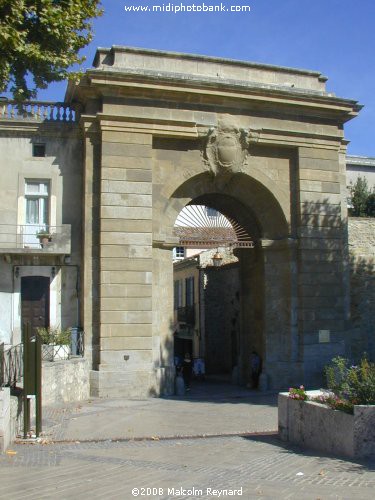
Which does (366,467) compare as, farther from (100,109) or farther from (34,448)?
(100,109)

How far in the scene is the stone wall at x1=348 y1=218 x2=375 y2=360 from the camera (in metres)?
20.4

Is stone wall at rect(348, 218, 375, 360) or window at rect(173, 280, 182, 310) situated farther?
window at rect(173, 280, 182, 310)

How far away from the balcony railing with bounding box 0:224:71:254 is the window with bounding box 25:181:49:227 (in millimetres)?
248

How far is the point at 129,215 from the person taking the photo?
17.0 meters

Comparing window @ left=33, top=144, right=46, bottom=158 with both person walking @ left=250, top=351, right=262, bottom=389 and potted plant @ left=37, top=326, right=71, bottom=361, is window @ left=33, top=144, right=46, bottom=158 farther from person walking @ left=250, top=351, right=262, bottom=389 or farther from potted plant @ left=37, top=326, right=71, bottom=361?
person walking @ left=250, top=351, right=262, bottom=389

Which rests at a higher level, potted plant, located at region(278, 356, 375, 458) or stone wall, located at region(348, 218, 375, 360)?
stone wall, located at region(348, 218, 375, 360)

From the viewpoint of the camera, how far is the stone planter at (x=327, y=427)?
8.26 meters

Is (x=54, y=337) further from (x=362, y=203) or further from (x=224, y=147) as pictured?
(x=362, y=203)

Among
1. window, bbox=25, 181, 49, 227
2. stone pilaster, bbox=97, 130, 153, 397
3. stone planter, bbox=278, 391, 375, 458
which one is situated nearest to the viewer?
stone planter, bbox=278, 391, 375, 458

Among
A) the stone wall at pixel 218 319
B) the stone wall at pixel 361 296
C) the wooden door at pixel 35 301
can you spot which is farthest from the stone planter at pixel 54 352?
the stone wall at pixel 218 319

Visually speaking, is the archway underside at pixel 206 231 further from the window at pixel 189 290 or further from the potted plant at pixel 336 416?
the potted plant at pixel 336 416

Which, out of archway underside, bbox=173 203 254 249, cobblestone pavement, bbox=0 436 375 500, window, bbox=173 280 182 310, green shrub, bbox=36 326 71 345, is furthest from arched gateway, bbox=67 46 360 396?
window, bbox=173 280 182 310

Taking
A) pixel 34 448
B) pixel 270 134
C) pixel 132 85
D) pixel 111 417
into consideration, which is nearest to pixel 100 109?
pixel 132 85

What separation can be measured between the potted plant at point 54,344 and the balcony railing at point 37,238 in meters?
2.34
